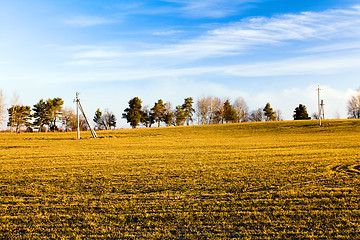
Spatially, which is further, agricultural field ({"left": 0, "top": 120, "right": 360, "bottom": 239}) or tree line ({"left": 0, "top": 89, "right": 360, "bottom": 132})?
tree line ({"left": 0, "top": 89, "right": 360, "bottom": 132})

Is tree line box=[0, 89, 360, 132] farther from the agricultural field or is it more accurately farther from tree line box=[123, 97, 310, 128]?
the agricultural field

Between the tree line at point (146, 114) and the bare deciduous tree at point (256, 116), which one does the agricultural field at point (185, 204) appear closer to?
the tree line at point (146, 114)

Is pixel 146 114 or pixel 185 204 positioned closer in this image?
pixel 185 204

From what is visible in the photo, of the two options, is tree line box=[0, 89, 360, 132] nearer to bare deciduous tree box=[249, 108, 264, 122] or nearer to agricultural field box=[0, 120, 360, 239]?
bare deciduous tree box=[249, 108, 264, 122]

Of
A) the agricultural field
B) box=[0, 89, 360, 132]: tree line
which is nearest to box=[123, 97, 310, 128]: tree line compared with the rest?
box=[0, 89, 360, 132]: tree line

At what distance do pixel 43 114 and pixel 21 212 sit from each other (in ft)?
236

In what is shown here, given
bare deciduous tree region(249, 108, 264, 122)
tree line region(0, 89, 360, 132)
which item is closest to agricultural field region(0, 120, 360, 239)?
tree line region(0, 89, 360, 132)

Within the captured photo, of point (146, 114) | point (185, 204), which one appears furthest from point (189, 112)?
point (185, 204)

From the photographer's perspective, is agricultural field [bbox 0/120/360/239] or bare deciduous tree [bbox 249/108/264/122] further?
bare deciduous tree [bbox 249/108/264/122]

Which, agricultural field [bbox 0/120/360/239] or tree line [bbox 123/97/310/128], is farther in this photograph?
tree line [bbox 123/97/310/128]

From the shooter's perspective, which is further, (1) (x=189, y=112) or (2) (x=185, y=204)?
(1) (x=189, y=112)

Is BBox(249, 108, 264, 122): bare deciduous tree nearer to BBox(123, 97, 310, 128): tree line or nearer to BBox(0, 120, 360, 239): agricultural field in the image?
BBox(123, 97, 310, 128): tree line

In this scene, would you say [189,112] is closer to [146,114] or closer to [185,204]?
[146,114]

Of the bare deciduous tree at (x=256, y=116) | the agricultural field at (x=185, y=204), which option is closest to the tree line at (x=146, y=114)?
the bare deciduous tree at (x=256, y=116)
